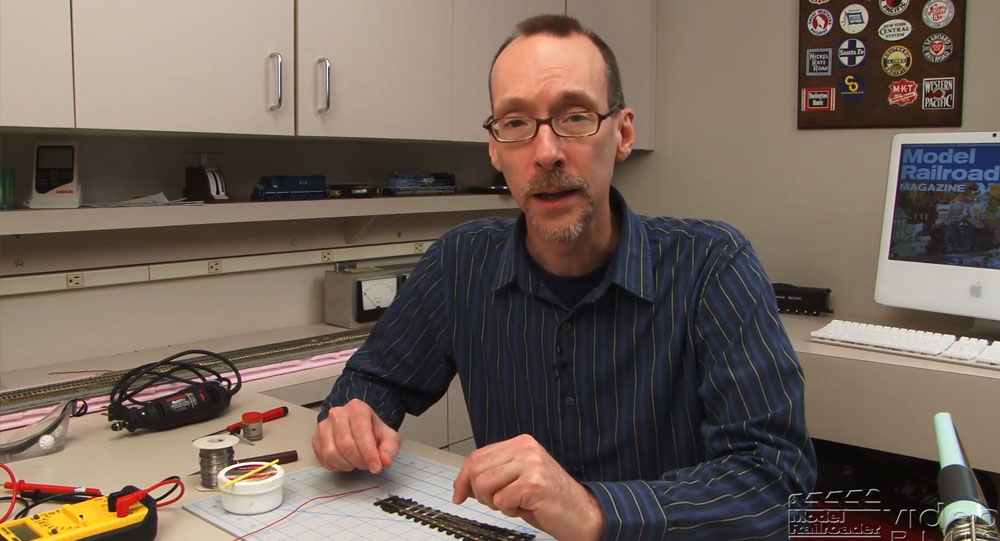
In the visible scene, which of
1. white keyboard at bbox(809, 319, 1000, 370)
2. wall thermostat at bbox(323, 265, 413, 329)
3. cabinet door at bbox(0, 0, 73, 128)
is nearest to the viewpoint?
cabinet door at bbox(0, 0, 73, 128)

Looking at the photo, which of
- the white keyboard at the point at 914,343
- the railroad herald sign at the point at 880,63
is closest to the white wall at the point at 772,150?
the railroad herald sign at the point at 880,63

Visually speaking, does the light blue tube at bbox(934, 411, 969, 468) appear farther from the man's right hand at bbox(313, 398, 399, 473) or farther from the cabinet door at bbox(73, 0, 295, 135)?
the cabinet door at bbox(73, 0, 295, 135)

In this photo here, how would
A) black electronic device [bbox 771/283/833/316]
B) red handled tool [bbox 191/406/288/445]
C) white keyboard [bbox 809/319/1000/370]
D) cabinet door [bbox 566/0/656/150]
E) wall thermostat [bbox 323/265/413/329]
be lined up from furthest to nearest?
cabinet door [bbox 566/0/656/150] → black electronic device [bbox 771/283/833/316] → wall thermostat [bbox 323/265/413/329] → white keyboard [bbox 809/319/1000/370] → red handled tool [bbox 191/406/288/445]

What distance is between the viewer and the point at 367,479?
1181 millimetres

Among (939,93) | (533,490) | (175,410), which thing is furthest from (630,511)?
(939,93)

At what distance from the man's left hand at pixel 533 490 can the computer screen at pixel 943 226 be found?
5.52 feet

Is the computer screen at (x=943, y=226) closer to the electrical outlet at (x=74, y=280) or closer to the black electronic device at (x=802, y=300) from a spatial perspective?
the black electronic device at (x=802, y=300)

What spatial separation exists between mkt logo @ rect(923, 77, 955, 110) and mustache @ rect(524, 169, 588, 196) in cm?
189

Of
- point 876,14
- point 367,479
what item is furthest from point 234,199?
point 876,14

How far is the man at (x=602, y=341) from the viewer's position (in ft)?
3.21

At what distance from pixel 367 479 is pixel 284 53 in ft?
3.89

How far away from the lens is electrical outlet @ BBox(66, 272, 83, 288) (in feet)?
6.36

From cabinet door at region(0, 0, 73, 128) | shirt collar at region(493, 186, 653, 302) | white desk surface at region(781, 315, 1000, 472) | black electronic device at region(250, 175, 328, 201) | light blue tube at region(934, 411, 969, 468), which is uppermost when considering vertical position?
cabinet door at region(0, 0, 73, 128)

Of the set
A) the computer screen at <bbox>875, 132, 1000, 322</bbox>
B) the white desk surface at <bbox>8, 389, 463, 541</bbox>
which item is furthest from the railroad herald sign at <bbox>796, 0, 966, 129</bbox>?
the white desk surface at <bbox>8, 389, 463, 541</bbox>
